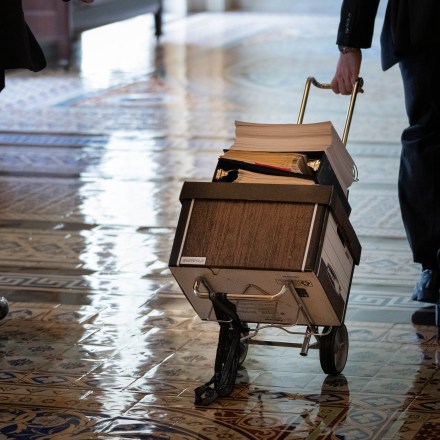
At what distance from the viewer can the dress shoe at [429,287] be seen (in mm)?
3895

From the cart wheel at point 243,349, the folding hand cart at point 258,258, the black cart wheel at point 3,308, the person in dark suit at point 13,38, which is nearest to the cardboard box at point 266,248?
the folding hand cart at point 258,258

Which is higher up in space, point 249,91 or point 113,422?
point 113,422

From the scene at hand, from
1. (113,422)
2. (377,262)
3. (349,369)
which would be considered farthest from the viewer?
(377,262)

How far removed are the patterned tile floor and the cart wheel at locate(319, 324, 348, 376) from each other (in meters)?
0.04

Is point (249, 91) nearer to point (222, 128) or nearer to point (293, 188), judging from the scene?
point (222, 128)

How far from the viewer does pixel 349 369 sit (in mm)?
3352

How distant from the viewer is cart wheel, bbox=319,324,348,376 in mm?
3188

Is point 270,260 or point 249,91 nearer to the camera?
point 270,260

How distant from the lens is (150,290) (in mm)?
4230

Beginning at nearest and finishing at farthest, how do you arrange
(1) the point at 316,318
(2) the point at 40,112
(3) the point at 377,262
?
(1) the point at 316,318, (3) the point at 377,262, (2) the point at 40,112

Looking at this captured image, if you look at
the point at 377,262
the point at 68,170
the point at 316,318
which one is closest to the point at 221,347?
the point at 316,318

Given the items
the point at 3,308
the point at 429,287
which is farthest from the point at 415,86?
the point at 3,308

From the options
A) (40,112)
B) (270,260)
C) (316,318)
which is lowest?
(40,112)

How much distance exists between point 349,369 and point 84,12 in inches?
392
